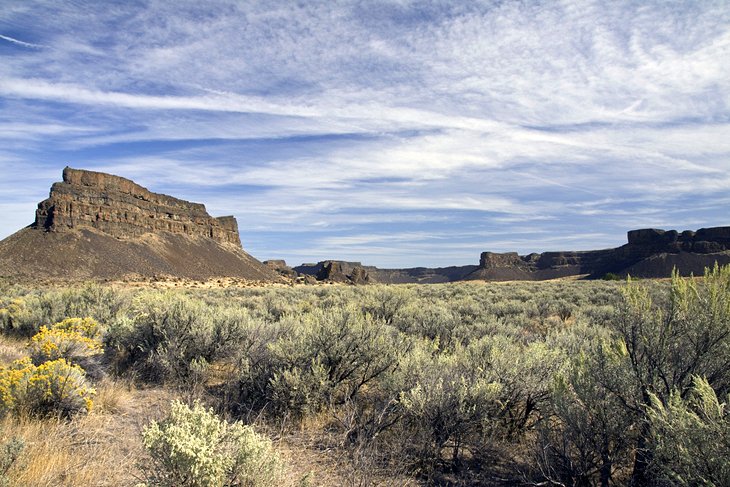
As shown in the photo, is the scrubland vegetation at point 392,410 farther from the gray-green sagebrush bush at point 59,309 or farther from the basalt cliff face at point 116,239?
the basalt cliff face at point 116,239

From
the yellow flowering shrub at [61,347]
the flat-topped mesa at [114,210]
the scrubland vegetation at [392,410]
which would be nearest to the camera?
the scrubland vegetation at [392,410]

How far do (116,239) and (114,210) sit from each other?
28.2ft

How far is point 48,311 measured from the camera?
1169 centimetres

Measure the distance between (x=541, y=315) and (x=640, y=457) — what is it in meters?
11.3

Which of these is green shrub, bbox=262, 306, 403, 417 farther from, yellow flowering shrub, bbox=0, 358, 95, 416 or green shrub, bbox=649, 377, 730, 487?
green shrub, bbox=649, 377, 730, 487

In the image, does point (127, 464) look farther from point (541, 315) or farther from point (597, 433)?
point (541, 315)

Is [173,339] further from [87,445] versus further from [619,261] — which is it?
[619,261]

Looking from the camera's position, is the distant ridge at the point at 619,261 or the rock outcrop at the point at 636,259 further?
the rock outcrop at the point at 636,259

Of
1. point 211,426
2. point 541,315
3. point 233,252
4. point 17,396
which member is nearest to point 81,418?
point 17,396

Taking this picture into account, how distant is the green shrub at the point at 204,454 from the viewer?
303cm

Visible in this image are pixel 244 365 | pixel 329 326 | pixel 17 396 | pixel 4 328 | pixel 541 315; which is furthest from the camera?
pixel 541 315

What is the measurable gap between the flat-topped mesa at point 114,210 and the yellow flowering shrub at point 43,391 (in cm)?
6948

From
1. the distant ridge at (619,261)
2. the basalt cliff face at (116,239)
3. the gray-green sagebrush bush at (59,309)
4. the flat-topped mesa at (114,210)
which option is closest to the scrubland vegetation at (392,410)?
the gray-green sagebrush bush at (59,309)

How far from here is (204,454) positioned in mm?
3076
